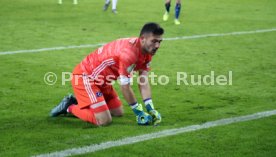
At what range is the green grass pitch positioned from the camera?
5.88m

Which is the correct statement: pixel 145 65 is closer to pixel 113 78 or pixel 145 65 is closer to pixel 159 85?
pixel 113 78

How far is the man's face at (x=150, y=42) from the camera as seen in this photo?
620 centimetres

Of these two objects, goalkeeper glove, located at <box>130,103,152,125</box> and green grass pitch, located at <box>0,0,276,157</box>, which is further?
goalkeeper glove, located at <box>130,103,152,125</box>

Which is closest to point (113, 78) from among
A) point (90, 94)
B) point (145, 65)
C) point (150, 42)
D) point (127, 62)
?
point (90, 94)

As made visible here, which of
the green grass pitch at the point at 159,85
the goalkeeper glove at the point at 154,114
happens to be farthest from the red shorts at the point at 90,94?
the goalkeeper glove at the point at 154,114

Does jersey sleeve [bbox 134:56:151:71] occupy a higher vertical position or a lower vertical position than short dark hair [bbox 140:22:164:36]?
lower

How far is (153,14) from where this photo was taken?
18766 millimetres

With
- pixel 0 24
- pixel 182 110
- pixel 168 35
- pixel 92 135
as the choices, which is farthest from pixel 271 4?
pixel 92 135

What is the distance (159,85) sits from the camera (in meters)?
9.15

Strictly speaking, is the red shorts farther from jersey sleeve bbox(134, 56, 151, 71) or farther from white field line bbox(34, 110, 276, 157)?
white field line bbox(34, 110, 276, 157)

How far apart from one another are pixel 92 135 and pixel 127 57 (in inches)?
37.9

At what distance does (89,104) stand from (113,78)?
0.44 m

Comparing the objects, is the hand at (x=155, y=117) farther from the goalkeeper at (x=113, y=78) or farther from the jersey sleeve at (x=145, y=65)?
the jersey sleeve at (x=145, y=65)

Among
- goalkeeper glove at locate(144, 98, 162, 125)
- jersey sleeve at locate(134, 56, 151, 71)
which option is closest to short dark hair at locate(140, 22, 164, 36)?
jersey sleeve at locate(134, 56, 151, 71)
